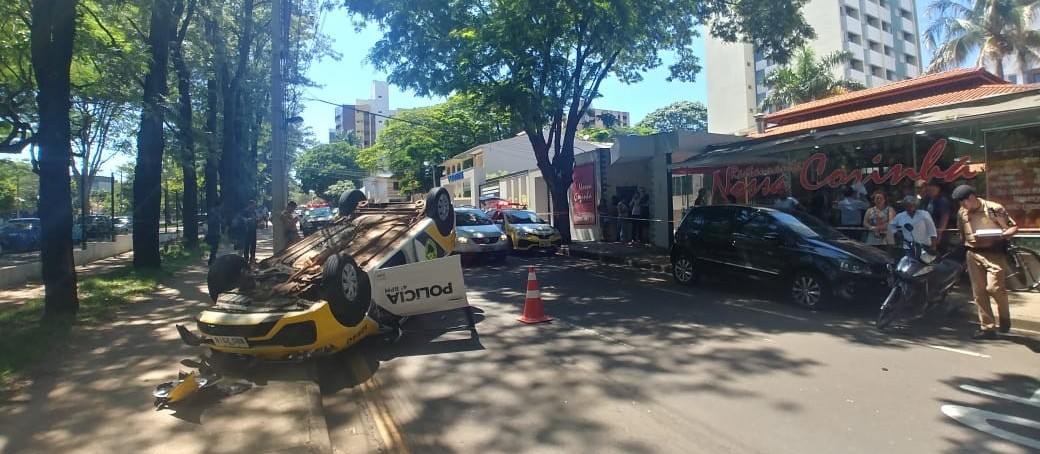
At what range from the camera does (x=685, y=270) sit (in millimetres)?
11477

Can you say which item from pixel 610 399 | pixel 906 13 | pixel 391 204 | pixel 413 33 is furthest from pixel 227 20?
pixel 906 13

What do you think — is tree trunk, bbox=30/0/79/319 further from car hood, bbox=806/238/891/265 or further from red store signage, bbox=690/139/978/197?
red store signage, bbox=690/139/978/197

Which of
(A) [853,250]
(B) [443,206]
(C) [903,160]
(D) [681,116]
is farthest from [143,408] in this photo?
(D) [681,116]

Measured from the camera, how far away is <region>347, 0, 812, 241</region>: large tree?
46.5 feet

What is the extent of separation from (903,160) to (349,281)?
11349 mm

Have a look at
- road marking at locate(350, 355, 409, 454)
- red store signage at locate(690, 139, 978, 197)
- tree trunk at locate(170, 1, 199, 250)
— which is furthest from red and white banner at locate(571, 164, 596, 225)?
road marking at locate(350, 355, 409, 454)

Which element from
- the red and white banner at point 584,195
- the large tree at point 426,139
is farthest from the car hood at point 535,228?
the large tree at point 426,139

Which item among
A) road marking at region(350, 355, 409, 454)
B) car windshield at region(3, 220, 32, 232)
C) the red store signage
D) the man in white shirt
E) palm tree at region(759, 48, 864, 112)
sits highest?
palm tree at region(759, 48, 864, 112)

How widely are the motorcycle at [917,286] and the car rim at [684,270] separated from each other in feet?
13.2

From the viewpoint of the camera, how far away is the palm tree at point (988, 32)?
27125mm

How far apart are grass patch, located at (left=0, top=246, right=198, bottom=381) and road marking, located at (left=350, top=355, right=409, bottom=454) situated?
315 centimetres

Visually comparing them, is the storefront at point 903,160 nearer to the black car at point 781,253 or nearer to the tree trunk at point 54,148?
the black car at point 781,253

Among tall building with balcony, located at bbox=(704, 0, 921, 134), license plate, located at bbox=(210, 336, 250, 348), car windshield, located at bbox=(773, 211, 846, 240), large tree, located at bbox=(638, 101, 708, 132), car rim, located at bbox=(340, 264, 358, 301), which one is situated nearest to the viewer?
license plate, located at bbox=(210, 336, 250, 348)

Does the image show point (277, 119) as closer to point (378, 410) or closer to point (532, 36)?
point (532, 36)
